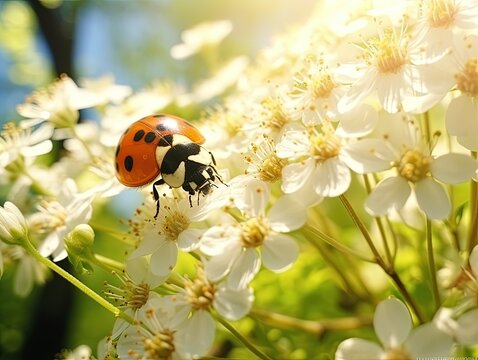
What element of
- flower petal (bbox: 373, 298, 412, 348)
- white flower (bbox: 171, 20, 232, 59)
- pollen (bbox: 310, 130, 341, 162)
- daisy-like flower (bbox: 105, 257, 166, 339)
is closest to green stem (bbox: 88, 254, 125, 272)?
daisy-like flower (bbox: 105, 257, 166, 339)

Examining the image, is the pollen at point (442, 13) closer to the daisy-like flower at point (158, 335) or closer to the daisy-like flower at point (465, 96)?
the daisy-like flower at point (465, 96)

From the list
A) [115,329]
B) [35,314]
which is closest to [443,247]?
[115,329]

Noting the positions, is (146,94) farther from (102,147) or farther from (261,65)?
(261,65)

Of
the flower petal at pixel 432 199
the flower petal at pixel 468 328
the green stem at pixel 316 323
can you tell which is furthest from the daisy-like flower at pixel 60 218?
the flower petal at pixel 468 328

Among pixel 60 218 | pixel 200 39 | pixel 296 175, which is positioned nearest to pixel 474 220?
pixel 296 175

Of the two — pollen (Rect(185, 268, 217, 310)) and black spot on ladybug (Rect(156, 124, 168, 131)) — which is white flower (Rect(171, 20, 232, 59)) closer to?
black spot on ladybug (Rect(156, 124, 168, 131))
